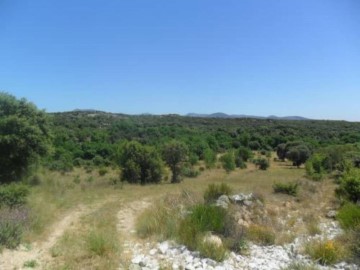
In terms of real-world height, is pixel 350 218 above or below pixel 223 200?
above

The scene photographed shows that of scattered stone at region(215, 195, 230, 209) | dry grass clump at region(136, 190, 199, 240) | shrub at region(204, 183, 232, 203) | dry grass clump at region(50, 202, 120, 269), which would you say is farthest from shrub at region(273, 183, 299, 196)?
dry grass clump at region(50, 202, 120, 269)

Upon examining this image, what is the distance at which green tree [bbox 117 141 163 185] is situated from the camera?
21.0 meters

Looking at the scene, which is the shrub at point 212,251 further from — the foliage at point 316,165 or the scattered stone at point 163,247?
the foliage at point 316,165

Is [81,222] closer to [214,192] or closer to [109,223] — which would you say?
[109,223]

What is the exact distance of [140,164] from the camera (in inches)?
839

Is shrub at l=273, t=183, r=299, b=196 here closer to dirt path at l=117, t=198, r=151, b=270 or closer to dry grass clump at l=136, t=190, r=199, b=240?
dirt path at l=117, t=198, r=151, b=270

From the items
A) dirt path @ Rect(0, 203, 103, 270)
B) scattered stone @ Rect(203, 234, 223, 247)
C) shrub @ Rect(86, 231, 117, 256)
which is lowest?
dirt path @ Rect(0, 203, 103, 270)

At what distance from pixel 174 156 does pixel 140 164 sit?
3.21 metres

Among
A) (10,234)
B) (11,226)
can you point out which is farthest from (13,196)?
(10,234)

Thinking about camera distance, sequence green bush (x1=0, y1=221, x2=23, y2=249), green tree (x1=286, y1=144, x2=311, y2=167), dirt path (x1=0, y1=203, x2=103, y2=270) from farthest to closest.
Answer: green tree (x1=286, y1=144, x2=311, y2=167) → green bush (x1=0, y1=221, x2=23, y2=249) → dirt path (x1=0, y1=203, x2=103, y2=270)

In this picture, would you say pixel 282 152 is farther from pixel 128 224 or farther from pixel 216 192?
pixel 128 224

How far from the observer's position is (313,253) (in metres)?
6.81

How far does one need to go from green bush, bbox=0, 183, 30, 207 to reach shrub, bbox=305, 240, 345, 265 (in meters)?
7.91

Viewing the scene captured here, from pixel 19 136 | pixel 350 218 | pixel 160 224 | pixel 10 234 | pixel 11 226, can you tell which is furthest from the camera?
pixel 19 136
